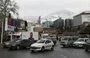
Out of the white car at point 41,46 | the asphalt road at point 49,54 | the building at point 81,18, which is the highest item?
the building at point 81,18

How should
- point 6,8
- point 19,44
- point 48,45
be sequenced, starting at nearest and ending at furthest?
point 48,45, point 19,44, point 6,8

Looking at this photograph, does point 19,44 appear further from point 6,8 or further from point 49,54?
point 6,8

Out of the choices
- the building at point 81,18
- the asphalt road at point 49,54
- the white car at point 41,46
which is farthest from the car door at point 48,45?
the building at point 81,18

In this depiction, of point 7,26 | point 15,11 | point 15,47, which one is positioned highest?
point 15,11

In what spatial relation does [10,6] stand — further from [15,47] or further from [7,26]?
[15,47]

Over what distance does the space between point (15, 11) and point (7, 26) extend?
11166mm

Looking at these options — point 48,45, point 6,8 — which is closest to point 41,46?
point 48,45

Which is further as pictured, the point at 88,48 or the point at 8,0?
the point at 8,0

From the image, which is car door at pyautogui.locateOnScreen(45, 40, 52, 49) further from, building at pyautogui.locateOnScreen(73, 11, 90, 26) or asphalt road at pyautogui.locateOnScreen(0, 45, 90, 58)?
building at pyautogui.locateOnScreen(73, 11, 90, 26)

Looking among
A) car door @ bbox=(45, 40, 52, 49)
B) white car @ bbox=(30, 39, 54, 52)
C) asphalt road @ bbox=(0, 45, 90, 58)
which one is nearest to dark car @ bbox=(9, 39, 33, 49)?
white car @ bbox=(30, 39, 54, 52)

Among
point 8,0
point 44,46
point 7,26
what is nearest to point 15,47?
point 44,46

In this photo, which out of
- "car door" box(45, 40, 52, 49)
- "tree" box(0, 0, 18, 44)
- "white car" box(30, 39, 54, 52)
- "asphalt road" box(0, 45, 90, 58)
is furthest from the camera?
"tree" box(0, 0, 18, 44)

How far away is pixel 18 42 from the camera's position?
110 ft

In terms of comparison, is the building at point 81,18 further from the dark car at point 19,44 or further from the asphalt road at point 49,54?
the asphalt road at point 49,54
